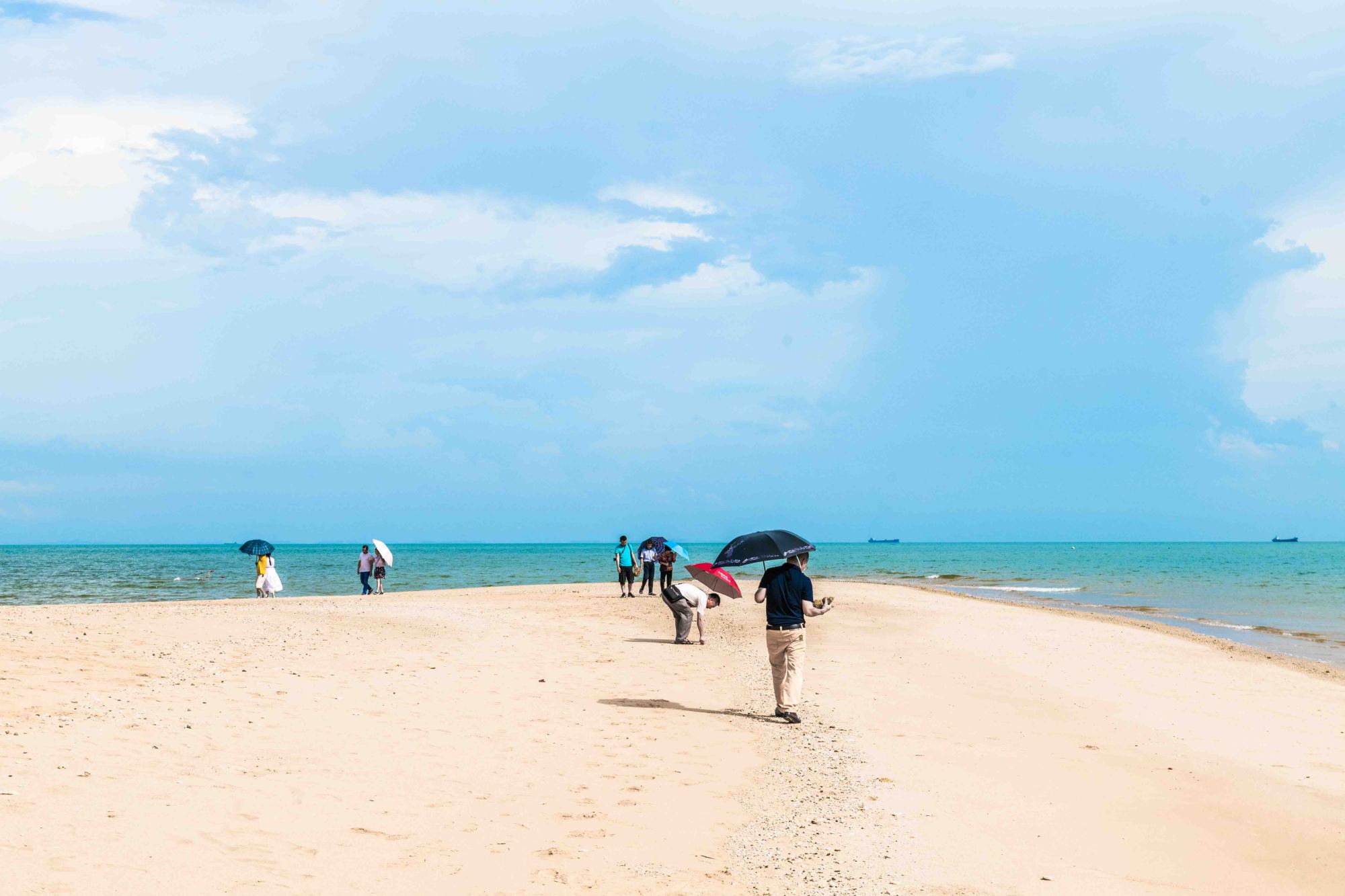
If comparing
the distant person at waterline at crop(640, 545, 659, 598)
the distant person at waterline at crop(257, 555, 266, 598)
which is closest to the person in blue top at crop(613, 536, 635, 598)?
the distant person at waterline at crop(640, 545, 659, 598)

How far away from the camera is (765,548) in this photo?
1230 centimetres

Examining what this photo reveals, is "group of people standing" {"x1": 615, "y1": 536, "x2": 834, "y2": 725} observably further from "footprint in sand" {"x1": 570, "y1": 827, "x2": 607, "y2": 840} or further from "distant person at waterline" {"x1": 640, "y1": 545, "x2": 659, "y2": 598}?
"distant person at waterline" {"x1": 640, "y1": 545, "x2": 659, "y2": 598}

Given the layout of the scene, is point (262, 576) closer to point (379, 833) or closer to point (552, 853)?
point (379, 833)

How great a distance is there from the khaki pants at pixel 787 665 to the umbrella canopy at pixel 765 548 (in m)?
0.97

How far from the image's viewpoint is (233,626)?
19.9 m

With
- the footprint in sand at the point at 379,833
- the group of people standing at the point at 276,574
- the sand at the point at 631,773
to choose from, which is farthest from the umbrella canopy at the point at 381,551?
the footprint in sand at the point at 379,833

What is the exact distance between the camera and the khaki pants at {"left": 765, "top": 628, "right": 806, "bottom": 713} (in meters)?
11.9

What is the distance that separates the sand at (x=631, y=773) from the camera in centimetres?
654

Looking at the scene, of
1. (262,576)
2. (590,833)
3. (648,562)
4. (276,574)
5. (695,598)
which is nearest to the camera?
(590,833)

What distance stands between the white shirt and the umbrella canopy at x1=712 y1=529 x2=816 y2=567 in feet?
19.3

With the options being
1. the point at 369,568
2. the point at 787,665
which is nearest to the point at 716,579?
the point at 787,665

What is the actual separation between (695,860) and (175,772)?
15.4 feet

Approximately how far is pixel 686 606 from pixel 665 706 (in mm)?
6462

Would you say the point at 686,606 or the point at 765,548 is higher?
the point at 765,548
